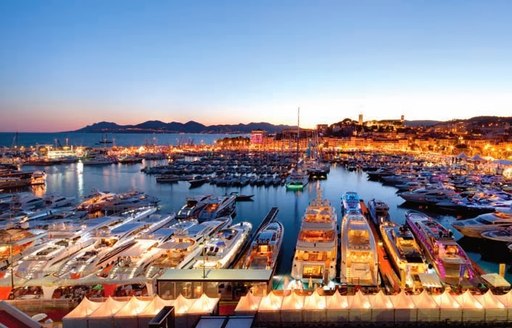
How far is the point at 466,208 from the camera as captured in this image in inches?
984

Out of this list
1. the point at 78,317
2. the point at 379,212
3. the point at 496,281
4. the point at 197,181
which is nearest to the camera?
the point at 78,317

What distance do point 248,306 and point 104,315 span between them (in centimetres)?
235

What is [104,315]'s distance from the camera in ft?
20.8

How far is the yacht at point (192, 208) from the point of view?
77.4 ft

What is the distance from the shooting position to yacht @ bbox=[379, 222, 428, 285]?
13.0 m

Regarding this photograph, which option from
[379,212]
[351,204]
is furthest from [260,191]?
[379,212]

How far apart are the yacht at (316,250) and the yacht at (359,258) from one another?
16.3 inches

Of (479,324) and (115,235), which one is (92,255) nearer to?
(115,235)

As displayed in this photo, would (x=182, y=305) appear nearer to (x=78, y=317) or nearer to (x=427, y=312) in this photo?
(x=78, y=317)

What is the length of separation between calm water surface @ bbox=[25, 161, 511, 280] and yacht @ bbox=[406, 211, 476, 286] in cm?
235

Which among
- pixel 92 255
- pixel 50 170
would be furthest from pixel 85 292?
pixel 50 170

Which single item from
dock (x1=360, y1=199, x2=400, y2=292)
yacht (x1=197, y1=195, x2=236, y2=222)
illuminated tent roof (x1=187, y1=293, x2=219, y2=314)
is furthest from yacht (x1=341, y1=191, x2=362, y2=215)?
illuminated tent roof (x1=187, y1=293, x2=219, y2=314)

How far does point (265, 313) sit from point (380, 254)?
435 inches

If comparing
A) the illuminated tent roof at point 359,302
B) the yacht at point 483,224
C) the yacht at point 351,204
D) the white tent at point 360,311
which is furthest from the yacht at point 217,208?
the white tent at point 360,311
